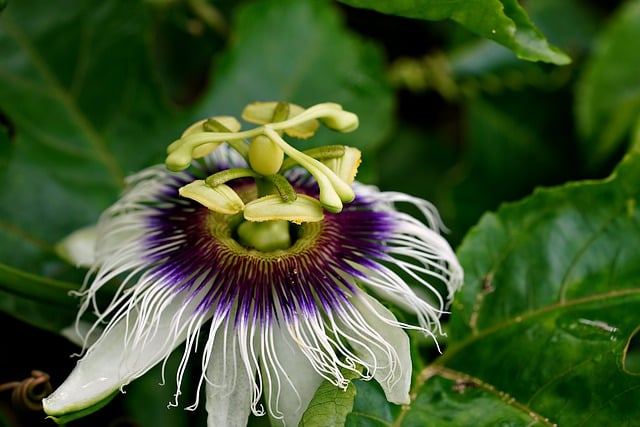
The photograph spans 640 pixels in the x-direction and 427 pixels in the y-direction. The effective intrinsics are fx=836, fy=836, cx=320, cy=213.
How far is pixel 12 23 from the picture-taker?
1.38 meters

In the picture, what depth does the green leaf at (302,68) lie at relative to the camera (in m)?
1.54

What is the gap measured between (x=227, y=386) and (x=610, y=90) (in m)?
1.12

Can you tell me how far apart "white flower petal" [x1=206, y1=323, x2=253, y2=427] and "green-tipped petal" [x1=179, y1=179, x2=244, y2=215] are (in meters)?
0.14

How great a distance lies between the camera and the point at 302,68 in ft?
5.10

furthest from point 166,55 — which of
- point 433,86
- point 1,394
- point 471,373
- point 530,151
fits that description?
point 471,373

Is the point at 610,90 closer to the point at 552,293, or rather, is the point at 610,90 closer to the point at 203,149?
the point at 552,293

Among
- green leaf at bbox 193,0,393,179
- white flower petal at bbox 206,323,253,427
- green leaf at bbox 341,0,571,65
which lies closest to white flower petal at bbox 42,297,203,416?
white flower petal at bbox 206,323,253,427

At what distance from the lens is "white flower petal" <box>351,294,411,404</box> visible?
3.12 ft

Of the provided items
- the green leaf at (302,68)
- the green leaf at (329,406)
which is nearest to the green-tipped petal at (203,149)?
the green leaf at (329,406)

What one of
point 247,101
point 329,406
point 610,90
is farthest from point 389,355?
point 610,90

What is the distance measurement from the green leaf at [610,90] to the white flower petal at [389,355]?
2.71 feet

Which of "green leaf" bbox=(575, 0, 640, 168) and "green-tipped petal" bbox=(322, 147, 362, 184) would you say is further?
"green leaf" bbox=(575, 0, 640, 168)

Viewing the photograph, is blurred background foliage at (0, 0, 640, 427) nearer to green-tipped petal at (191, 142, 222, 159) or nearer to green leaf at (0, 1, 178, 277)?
green leaf at (0, 1, 178, 277)

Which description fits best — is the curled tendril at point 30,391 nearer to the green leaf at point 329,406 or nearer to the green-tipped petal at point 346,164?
the green leaf at point 329,406
